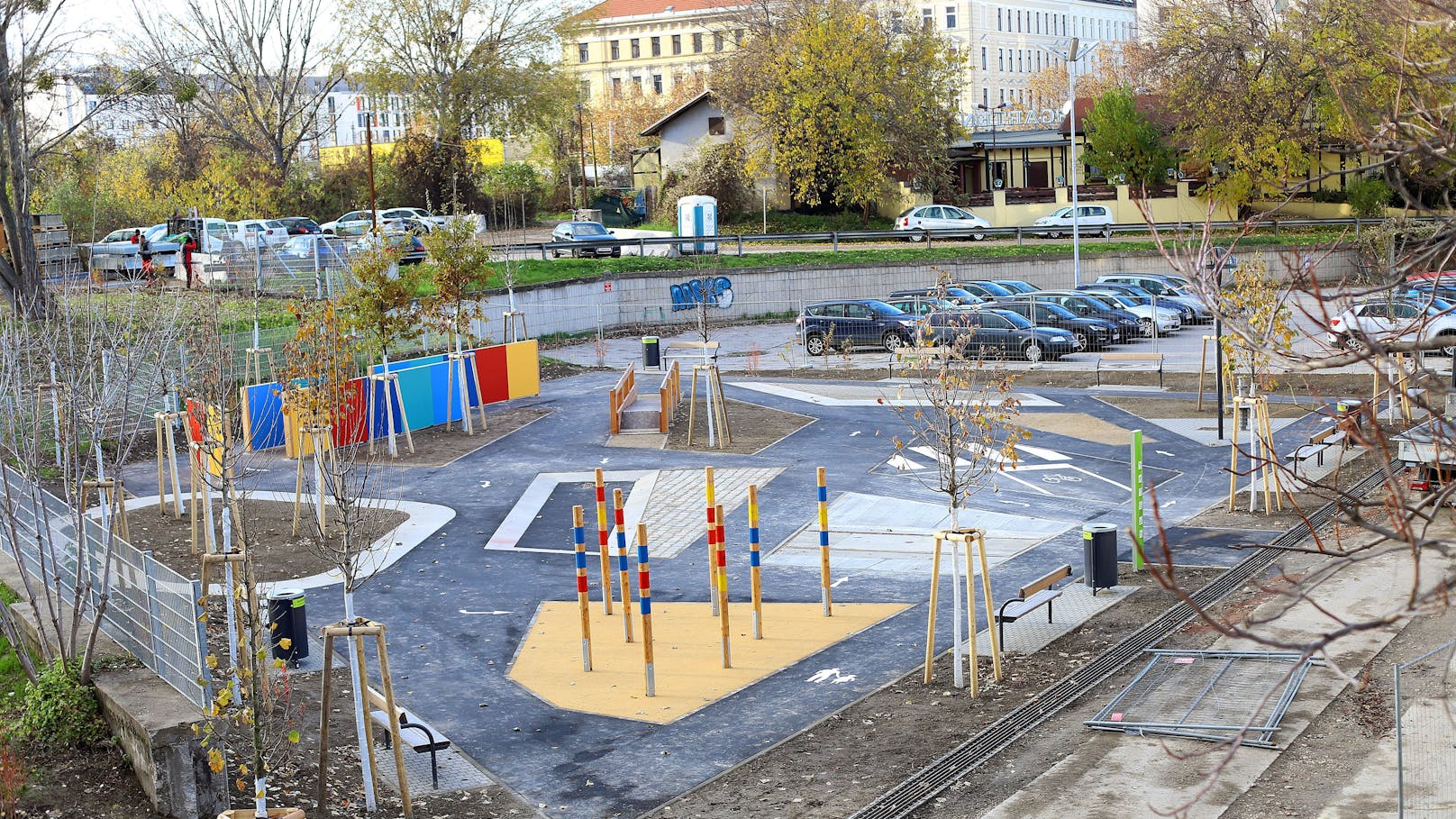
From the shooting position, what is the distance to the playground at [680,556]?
13258 mm

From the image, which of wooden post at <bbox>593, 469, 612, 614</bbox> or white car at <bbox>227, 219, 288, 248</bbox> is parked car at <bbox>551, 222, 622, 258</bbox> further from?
wooden post at <bbox>593, 469, 612, 614</bbox>

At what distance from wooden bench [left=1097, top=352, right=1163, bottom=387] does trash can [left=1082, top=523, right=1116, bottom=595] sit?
15.5 m

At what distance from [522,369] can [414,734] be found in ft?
66.3

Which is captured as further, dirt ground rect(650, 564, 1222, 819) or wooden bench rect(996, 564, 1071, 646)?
wooden bench rect(996, 564, 1071, 646)

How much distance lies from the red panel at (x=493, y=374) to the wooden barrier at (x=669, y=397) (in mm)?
3936

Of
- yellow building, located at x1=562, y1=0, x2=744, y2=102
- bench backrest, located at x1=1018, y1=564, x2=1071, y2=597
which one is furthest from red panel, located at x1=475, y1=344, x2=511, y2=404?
yellow building, located at x1=562, y1=0, x2=744, y2=102

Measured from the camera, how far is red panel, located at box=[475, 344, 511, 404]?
31062mm

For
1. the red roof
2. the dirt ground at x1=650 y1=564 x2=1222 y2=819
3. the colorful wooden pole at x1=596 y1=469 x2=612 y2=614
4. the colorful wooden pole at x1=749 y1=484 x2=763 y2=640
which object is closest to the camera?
the dirt ground at x1=650 y1=564 x2=1222 y2=819

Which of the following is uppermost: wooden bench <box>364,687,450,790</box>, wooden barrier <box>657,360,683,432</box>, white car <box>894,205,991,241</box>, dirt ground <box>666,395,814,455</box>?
white car <box>894,205,991,241</box>

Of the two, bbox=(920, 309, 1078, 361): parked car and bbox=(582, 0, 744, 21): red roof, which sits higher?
bbox=(582, 0, 744, 21): red roof

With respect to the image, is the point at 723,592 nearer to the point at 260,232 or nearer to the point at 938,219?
the point at 260,232

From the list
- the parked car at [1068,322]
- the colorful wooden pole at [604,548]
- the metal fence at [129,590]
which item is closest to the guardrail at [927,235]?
the parked car at [1068,322]

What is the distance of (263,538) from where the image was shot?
20281mm

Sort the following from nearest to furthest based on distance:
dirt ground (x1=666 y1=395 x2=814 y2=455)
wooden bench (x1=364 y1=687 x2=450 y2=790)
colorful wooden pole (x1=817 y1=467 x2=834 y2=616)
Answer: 1. wooden bench (x1=364 y1=687 x2=450 y2=790)
2. colorful wooden pole (x1=817 y1=467 x2=834 y2=616)
3. dirt ground (x1=666 y1=395 x2=814 y2=455)
